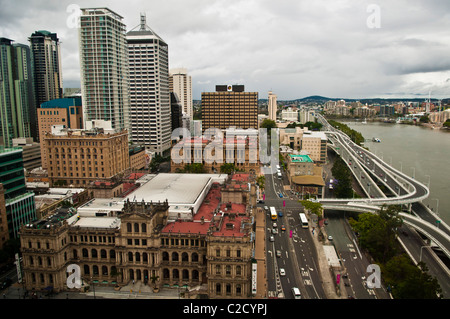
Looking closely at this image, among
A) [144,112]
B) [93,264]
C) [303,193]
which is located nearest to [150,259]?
[93,264]

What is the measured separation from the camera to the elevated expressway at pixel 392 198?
4273cm

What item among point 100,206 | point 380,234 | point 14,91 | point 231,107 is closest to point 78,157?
point 100,206

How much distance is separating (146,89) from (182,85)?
5790 cm

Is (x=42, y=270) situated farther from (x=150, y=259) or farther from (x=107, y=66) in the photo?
(x=107, y=66)

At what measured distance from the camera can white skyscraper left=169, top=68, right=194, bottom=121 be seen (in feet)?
485

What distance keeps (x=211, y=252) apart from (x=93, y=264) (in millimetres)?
12010

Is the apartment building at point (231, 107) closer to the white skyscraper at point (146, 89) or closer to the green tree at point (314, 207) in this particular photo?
the white skyscraper at point (146, 89)

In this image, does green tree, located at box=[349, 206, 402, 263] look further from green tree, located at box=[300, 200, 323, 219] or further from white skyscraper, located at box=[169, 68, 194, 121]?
white skyscraper, located at box=[169, 68, 194, 121]

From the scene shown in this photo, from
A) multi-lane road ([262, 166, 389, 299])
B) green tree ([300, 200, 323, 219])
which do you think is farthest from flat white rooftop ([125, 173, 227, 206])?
green tree ([300, 200, 323, 219])

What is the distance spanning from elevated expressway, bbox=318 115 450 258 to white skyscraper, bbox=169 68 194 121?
272ft

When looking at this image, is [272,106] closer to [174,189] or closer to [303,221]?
[303,221]

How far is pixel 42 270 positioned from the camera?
31.5 meters

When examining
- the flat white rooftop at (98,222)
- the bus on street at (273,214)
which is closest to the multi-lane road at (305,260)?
the bus on street at (273,214)

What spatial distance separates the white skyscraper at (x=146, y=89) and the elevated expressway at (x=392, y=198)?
164ft
